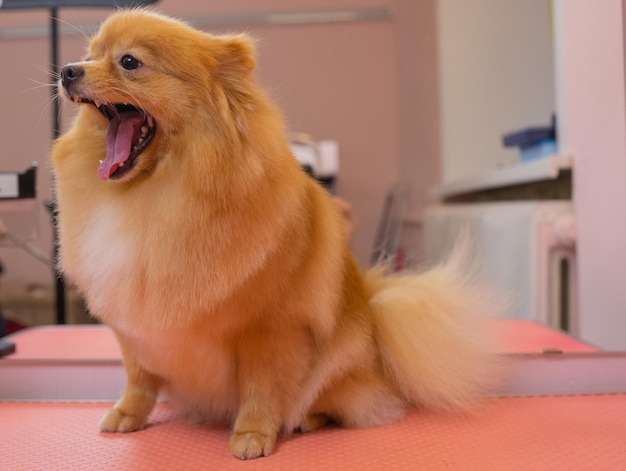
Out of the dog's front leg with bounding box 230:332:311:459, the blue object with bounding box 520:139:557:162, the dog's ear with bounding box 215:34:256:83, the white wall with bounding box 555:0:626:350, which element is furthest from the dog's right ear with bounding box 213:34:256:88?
the blue object with bounding box 520:139:557:162

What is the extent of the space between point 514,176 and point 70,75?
1.66 metres

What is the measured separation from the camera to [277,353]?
0.97 m

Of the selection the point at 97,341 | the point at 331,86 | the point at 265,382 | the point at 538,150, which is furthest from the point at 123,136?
the point at 538,150

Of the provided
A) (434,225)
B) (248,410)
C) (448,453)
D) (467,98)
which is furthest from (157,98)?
(467,98)

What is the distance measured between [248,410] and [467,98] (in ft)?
7.88

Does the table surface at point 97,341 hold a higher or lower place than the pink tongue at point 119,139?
lower

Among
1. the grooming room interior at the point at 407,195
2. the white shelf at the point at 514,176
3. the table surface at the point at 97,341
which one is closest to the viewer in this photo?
the grooming room interior at the point at 407,195

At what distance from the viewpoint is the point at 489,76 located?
2.88 m

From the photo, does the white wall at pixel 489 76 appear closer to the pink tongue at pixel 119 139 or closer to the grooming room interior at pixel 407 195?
the grooming room interior at pixel 407 195

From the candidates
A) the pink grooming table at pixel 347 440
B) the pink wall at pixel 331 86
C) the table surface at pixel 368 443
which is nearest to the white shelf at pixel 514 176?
the pink wall at pixel 331 86

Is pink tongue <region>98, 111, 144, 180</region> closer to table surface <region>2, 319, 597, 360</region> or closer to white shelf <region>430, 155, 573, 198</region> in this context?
table surface <region>2, 319, 597, 360</region>

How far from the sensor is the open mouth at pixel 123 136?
0.90 metres

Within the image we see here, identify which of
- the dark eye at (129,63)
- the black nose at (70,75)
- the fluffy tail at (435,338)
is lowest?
the fluffy tail at (435,338)

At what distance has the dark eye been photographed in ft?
2.91
